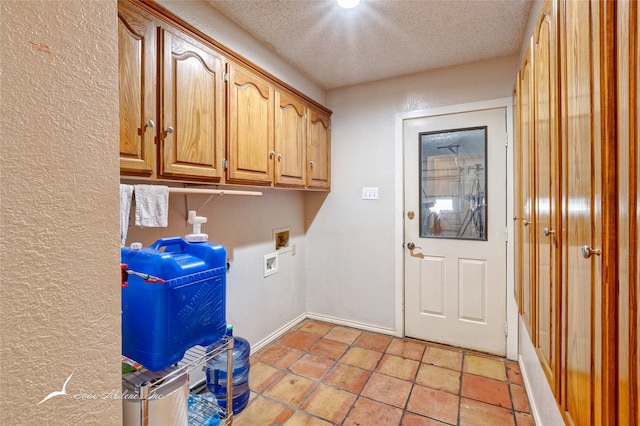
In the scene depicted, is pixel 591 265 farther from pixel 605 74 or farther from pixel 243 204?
pixel 243 204

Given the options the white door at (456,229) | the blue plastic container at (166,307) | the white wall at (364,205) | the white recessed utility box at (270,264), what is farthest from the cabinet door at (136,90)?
the white door at (456,229)

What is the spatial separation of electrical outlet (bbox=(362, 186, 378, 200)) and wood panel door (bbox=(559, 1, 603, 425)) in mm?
1939

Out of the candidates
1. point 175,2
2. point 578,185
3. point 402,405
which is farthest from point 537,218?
point 175,2

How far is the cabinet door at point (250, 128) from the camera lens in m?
1.80

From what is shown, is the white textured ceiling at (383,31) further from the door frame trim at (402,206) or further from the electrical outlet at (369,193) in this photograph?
the electrical outlet at (369,193)

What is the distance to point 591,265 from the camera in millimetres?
710

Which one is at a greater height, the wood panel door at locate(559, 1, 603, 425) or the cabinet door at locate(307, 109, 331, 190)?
the cabinet door at locate(307, 109, 331, 190)

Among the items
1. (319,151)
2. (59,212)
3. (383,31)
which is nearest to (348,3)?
(383,31)

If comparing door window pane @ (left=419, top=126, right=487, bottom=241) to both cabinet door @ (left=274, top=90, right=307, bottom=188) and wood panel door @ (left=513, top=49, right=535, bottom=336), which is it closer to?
wood panel door @ (left=513, top=49, right=535, bottom=336)

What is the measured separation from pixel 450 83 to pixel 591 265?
7.45 feet

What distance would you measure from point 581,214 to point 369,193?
213 cm

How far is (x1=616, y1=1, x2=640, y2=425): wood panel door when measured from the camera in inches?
20.8

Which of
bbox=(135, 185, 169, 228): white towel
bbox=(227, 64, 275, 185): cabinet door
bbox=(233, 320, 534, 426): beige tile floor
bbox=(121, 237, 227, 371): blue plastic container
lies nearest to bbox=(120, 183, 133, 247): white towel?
bbox=(135, 185, 169, 228): white towel

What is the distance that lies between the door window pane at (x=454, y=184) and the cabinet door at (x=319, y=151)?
34.8 inches
